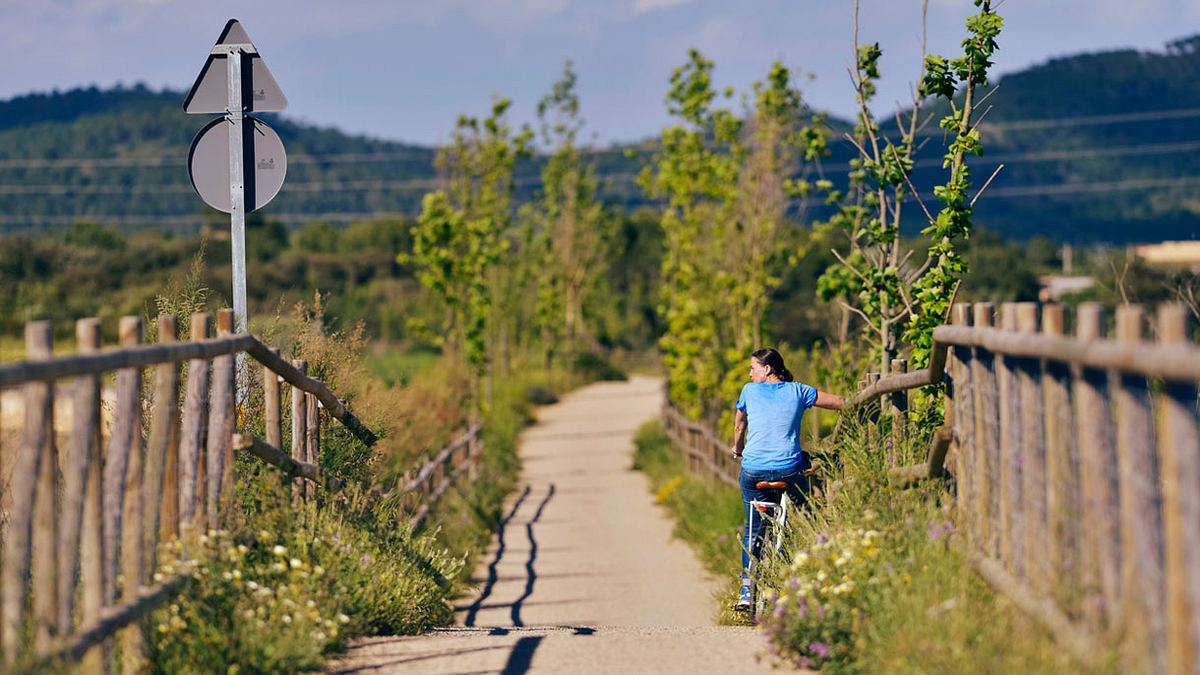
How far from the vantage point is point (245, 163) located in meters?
9.11

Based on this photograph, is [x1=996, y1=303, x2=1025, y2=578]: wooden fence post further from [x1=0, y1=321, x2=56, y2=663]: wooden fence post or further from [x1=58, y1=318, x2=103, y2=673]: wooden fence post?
[x1=0, y1=321, x2=56, y2=663]: wooden fence post

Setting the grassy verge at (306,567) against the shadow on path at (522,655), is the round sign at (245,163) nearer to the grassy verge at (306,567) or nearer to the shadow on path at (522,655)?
the grassy verge at (306,567)

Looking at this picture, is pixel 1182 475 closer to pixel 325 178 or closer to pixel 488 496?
pixel 488 496

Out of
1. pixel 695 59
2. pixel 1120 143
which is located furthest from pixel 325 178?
pixel 695 59

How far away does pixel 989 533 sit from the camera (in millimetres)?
6500

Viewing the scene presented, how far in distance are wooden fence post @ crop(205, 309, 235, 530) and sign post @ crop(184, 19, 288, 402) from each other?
2021 millimetres

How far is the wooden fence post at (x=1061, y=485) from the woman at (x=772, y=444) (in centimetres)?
333

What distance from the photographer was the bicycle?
28.1 feet

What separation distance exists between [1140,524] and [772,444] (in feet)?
14.6

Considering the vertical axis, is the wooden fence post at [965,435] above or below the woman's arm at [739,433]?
above

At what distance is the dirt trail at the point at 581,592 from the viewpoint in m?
6.73

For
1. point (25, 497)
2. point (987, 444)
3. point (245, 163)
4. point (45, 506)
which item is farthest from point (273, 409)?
point (987, 444)

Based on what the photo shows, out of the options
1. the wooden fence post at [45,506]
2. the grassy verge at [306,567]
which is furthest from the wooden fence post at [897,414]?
the wooden fence post at [45,506]

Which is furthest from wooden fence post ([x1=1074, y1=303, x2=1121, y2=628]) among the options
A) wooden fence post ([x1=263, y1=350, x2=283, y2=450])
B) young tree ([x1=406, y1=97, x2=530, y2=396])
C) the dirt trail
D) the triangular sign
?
young tree ([x1=406, y1=97, x2=530, y2=396])
